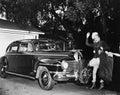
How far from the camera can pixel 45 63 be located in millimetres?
8914

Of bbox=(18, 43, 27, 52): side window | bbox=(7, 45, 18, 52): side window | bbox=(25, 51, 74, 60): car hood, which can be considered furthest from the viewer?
bbox=(7, 45, 18, 52): side window

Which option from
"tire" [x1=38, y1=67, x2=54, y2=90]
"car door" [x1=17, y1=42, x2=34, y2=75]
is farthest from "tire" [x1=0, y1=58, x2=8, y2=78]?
"tire" [x1=38, y1=67, x2=54, y2=90]

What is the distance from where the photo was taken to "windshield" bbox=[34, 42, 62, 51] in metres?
10.1

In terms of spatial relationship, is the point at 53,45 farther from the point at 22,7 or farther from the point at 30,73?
the point at 22,7

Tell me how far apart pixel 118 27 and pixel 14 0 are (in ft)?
28.0

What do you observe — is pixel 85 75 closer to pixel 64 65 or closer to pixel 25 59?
pixel 64 65

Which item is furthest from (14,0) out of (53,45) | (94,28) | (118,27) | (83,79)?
(83,79)

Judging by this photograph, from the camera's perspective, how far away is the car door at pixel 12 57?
11.0 meters

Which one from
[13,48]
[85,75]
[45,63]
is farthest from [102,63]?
[13,48]

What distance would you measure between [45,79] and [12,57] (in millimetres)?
2934

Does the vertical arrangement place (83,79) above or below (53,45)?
below

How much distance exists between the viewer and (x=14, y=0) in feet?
64.2

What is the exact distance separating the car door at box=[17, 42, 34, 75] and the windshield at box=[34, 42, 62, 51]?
0.97 feet

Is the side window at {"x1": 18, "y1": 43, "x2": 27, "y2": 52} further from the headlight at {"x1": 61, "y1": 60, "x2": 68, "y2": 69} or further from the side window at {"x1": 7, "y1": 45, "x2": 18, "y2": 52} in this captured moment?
the headlight at {"x1": 61, "y1": 60, "x2": 68, "y2": 69}
